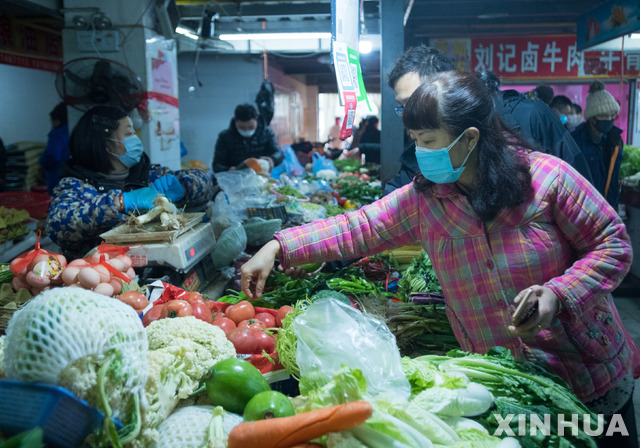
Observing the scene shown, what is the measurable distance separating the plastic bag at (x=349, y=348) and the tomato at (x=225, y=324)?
0.89 m

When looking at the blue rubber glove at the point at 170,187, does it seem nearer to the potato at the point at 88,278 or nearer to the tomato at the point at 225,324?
the potato at the point at 88,278

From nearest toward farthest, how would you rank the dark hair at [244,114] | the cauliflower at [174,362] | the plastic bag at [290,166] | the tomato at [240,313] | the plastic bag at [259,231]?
the cauliflower at [174,362]
the tomato at [240,313]
the plastic bag at [259,231]
the dark hair at [244,114]
the plastic bag at [290,166]

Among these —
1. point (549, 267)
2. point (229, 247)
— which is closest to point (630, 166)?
point (229, 247)

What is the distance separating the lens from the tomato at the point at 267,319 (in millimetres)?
2764

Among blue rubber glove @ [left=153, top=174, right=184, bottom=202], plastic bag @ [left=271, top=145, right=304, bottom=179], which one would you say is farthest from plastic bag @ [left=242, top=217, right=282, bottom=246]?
plastic bag @ [left=271, top=145, right=304, bottom=179]

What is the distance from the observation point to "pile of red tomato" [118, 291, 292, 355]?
235 cm

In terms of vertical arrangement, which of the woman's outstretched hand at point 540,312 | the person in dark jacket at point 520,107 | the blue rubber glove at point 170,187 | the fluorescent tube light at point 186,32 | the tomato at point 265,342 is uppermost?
the fluorescent tube light at point 186,32

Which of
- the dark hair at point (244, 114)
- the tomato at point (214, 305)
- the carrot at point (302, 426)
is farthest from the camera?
the dark hair at point (244, 114)

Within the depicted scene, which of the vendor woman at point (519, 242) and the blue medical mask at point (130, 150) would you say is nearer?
the vendor woman at point (519, 242)

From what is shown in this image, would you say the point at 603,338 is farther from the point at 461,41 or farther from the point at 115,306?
the point at 461,41

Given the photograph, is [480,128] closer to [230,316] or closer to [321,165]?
[230,316]

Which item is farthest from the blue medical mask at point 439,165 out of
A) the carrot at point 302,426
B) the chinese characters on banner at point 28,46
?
the chinese characters on banner at point 28,46

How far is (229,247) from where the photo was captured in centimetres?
399

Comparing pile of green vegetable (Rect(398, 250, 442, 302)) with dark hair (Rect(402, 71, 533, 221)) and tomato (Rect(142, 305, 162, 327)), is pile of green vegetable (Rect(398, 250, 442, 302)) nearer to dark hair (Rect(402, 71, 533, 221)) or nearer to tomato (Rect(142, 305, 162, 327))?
dark hair (Rect(402, 71, 533, 221))
